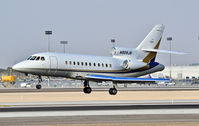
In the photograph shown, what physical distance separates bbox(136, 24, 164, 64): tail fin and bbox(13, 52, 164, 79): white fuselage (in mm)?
2931

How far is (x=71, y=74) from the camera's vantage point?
46.9 metres

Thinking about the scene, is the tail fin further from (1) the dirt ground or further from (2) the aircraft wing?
(1) the dirt ground

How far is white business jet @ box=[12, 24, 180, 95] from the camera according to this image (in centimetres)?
4562

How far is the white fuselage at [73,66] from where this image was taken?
45.4 meters

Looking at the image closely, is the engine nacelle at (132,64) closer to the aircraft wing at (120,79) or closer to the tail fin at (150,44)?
the tail fin at (150,44)

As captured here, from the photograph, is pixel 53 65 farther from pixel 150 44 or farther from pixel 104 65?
pixel 150 44

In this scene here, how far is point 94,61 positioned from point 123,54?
494 centimetres

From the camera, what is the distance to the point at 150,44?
5456 cm

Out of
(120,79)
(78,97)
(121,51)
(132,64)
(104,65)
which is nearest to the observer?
(78,97)

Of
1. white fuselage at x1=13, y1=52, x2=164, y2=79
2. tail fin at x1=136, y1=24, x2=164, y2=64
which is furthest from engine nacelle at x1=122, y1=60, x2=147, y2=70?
tail fin at x1=136, y1=24, x2=164, y2=64

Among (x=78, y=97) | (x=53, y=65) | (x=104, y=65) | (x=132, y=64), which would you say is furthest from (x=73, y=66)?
(x=132, y=64)

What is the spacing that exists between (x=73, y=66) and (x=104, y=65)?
4836mm

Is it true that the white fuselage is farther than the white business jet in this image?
No

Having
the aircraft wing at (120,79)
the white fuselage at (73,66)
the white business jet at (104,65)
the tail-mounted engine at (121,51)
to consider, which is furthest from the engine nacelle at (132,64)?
the aircraft wing at (120,79)
